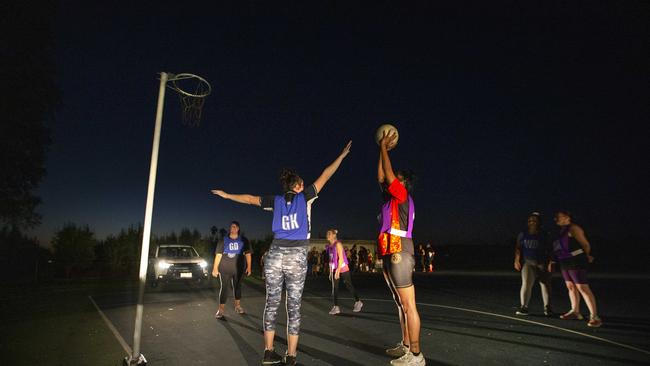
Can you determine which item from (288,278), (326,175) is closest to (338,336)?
(288,278)

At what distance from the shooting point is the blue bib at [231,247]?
8.29 metres

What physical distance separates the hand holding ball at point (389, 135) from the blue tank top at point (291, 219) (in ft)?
3.87

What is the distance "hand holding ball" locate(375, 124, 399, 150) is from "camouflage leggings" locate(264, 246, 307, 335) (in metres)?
1.65

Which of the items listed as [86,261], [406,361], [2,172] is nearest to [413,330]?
[406,361]

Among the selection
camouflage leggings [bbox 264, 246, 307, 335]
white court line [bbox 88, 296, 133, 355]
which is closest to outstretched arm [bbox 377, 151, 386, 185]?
camouflage leggings [bbox 264, 246, 307, 335]

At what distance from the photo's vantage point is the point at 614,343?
5.61 meters

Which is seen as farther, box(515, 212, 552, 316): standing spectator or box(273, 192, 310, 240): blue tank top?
box(515, 212, 552, 316): standing spectator

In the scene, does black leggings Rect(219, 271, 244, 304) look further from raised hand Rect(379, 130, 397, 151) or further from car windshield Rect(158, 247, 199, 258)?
car windshield Rect(158, 247, 199, 258)

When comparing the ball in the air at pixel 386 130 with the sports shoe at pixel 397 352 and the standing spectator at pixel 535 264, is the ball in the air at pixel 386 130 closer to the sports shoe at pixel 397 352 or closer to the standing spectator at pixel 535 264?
the sports shoe at pixel 397 352

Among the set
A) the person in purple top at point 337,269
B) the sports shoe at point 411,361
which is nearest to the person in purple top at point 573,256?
the person in purple top at point 337,269

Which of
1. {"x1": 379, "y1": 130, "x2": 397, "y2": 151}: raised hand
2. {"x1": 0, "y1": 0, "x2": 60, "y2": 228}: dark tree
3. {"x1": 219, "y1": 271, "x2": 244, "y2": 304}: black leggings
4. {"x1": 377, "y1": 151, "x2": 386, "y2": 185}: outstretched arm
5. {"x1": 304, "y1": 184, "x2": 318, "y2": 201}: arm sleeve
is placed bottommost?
{"x1": 219, "y1": 271, "x2": 244, "y2": 304}: black leggings

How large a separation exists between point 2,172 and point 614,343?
2630 centimetres

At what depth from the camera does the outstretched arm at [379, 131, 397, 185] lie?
14.3ft

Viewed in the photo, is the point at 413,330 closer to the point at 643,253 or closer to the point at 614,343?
the point at 614,343
